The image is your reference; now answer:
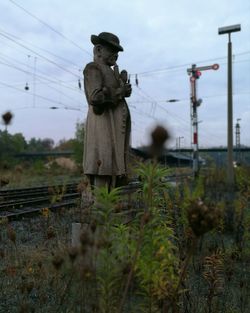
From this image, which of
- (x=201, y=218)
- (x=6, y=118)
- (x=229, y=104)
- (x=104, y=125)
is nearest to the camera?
(x=201, y=218)

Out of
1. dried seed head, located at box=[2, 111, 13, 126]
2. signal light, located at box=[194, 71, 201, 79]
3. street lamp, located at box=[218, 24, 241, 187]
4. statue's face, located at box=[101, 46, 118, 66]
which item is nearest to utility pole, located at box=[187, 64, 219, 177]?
signal light, located at box=[194, 71, 201, 79]

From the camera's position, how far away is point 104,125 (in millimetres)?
5535

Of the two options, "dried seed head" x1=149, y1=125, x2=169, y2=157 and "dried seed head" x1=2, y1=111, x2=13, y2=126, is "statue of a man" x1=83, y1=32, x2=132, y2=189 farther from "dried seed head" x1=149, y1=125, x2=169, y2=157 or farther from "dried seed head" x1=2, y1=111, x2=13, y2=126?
"dried seed head" x1=149, y1=125, x2=169, y2=157

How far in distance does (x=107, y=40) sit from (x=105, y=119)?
99 cm

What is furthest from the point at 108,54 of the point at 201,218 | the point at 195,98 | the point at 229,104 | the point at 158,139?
the point at 195,98

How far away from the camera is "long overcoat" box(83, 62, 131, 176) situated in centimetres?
545

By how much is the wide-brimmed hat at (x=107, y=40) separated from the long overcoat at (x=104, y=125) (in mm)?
282

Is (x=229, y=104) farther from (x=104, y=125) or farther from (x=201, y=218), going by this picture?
(x=201, y=218)

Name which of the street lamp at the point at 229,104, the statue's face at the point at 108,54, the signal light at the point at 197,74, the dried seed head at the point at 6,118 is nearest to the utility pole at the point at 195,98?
the signal light at the point at 197,74

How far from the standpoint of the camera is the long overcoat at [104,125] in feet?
17.9

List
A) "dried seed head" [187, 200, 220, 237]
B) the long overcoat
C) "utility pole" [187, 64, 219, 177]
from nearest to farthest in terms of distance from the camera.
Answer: "dried seed head" [187, 200, 220, 237] → the long overcoat → "utility pole" [187, 64, 219, 177]

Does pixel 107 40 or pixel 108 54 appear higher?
pixel 107 40

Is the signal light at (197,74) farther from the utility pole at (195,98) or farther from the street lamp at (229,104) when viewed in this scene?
the street lamp at (229,104)

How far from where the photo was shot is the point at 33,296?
4.29 m
